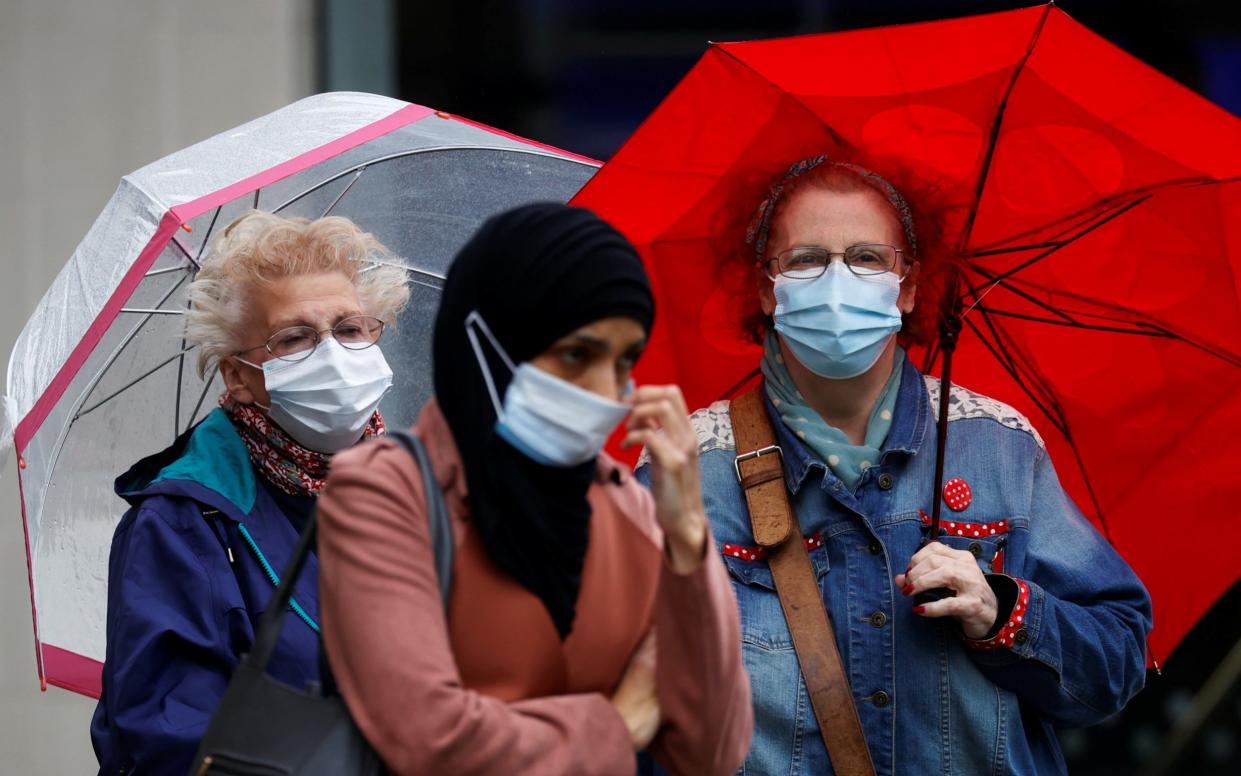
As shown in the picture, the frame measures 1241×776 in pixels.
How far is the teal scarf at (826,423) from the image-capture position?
3.53 m

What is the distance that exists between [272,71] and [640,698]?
5.18 m

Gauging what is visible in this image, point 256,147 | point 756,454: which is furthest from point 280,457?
point 756,454

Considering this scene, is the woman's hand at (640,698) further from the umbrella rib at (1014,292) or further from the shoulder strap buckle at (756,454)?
the umbrella rib at (1014,292)

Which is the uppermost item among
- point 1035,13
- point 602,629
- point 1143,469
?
point 1035,13

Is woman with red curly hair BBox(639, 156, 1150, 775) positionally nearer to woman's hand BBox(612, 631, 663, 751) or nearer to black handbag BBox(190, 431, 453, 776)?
woman's hand BBox(612, 631, 663, 751)

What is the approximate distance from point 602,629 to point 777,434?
48.9 inches

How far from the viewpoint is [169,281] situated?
4156 mm

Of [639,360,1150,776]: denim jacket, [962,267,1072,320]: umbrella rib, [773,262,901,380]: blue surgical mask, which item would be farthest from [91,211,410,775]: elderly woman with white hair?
[962,267,1072,320]: umbrella rib

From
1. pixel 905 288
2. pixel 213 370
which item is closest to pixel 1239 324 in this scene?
pixel 905 288

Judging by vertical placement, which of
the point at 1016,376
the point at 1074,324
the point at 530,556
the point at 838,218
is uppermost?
the point at 838,218

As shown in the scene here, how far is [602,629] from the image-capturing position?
242cm

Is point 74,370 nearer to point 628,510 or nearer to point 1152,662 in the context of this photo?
point 628,510

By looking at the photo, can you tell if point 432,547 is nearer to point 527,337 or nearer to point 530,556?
point 530,556

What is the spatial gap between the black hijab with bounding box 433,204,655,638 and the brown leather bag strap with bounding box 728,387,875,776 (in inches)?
43.3
